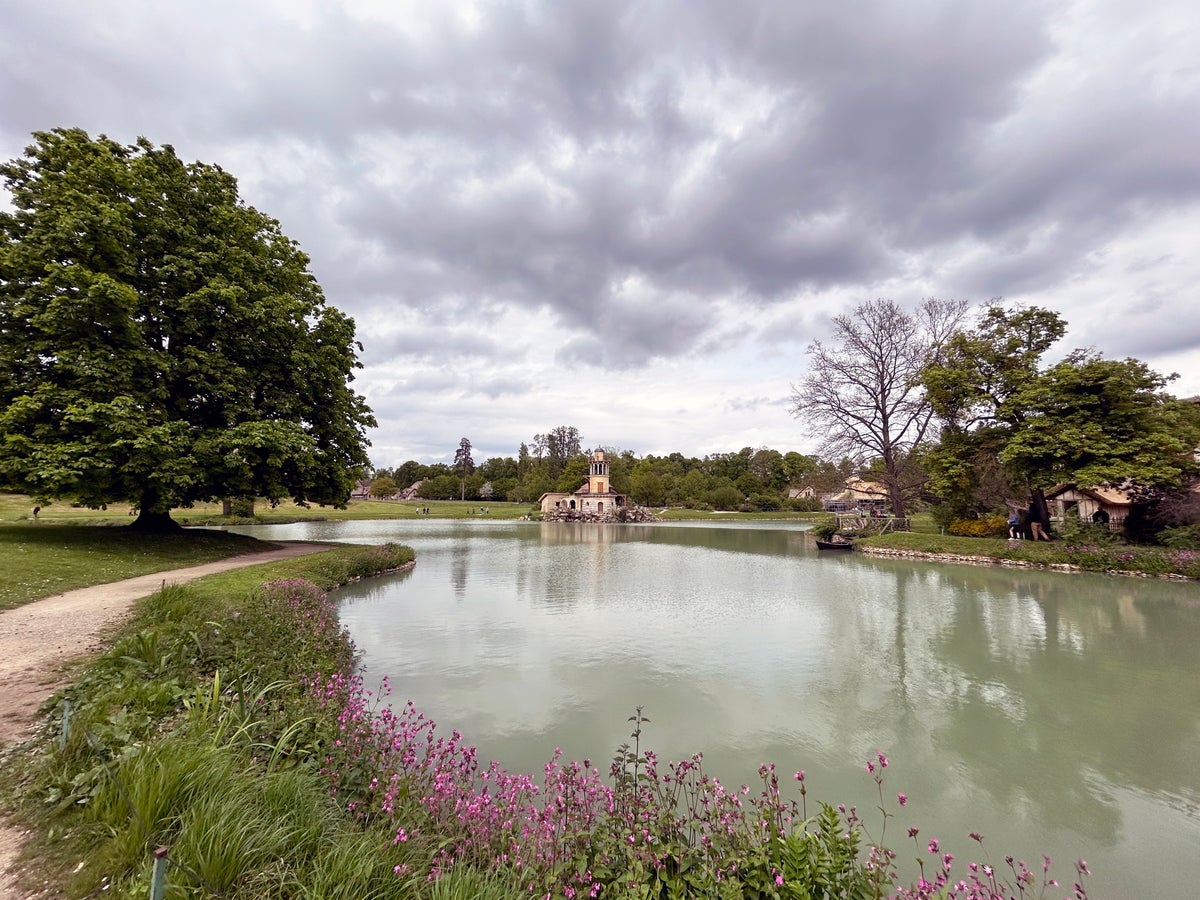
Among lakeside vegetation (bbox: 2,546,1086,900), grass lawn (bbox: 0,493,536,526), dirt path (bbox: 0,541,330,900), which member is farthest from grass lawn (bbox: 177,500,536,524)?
lakeside vegetation (bbox: 2,546,1086,900)

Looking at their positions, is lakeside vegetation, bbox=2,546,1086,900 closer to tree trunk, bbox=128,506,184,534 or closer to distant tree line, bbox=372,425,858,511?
tree trunk, bbox=128,506,184,534

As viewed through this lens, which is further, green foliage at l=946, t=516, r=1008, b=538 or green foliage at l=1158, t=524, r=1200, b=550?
green foliage at l=946, t=516, r=1008, b=538

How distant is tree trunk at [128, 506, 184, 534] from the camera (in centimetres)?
1680

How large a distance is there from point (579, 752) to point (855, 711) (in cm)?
378

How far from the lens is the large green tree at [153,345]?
13.2m

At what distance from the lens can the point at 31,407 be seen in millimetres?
12703

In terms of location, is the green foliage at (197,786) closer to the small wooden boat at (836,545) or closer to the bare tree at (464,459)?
the small wooden boat at (836,545)

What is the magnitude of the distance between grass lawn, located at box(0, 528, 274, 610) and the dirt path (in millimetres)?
676

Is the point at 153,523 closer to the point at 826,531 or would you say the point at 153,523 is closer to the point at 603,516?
→ the point at 826,531

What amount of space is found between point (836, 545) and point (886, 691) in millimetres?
23020

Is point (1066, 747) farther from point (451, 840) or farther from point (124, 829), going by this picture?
point (124, 829)

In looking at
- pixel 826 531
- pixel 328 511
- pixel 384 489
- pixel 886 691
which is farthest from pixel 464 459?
pixel 886 691

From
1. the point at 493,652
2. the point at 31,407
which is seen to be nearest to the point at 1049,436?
the point at 493,652

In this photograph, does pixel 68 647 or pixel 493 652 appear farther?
pixel 493 652
